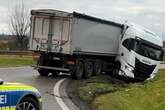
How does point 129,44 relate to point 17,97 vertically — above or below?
below

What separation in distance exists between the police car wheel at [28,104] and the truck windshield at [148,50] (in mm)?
18285

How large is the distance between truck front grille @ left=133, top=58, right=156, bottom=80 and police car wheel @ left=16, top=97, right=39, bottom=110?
1830cm

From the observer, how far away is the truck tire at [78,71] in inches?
1030

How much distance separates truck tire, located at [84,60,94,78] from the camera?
27.1 m

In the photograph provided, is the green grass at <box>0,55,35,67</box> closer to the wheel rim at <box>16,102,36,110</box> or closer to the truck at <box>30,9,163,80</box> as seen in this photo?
the truck at <box>30,9,163,80</box>

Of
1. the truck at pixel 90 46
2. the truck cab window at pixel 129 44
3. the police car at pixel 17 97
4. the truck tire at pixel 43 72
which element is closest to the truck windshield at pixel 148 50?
the truck at pixel 90 46

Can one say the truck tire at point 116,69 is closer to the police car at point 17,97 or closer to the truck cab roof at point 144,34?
the truck cab roof at point 144,34

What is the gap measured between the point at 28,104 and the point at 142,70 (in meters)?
19.2

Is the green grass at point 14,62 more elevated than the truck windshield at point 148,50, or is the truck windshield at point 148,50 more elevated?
the truck windshield at point 148,50

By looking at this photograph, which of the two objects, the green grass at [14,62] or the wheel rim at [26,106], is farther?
the green grass at [14,62]

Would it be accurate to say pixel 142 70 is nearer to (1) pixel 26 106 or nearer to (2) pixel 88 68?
(2) pixel 88 68

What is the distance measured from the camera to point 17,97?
10148 millimetres

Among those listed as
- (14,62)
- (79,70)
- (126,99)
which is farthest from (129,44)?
(14,62)

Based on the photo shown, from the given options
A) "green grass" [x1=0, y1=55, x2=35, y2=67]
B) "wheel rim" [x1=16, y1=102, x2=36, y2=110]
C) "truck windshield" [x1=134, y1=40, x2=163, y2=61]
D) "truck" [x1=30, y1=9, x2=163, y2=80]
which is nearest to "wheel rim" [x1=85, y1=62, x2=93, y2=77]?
"truck" [x1=30, y1=9, x2=163, y2=80]
